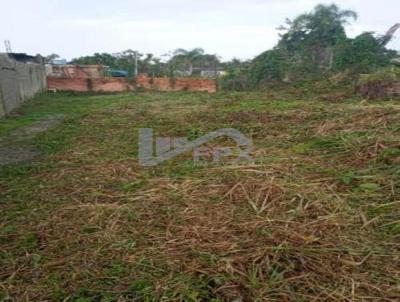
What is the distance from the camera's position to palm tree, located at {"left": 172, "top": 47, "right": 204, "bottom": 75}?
20.2 m

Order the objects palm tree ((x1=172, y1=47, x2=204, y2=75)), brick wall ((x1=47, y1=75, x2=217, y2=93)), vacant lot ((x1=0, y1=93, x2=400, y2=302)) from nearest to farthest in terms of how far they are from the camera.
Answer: vacant lot ((x1=0, y1=93, x2=400, y2=302)), brick wall ((x1=47, y1=75, x2=217, y2=93)), palm tree ((x1=172, y1=47, x2=204, y2=75))

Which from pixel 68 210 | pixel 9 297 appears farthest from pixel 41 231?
pixel 9 297

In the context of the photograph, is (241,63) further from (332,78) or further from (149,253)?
(149,253)

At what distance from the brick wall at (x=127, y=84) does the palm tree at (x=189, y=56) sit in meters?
4.60

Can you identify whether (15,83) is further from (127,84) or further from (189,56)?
(189,56)

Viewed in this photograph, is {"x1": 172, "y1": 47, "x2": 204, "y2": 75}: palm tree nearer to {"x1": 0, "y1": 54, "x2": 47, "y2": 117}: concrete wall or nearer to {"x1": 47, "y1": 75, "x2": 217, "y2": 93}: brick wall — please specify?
{"x1": 47, "y1": 75, "x2": 217, "y2": 93}: brick wall

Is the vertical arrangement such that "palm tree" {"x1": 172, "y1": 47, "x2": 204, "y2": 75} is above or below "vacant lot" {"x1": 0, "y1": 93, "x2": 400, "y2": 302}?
above

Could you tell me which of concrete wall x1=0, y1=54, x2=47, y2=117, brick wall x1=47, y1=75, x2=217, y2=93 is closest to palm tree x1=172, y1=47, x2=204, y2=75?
brick wall x1=47, y1=75, x2=217, y2=93

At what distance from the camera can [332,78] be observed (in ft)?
40.4

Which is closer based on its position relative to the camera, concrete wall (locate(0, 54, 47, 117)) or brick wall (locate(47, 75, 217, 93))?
concrete wall (locate(0, 54, 47, 117))

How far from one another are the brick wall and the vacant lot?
985 cm

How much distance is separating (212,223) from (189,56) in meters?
20.8

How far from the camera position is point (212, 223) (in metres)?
2.60

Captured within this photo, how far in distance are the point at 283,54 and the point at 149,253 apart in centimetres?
1391
